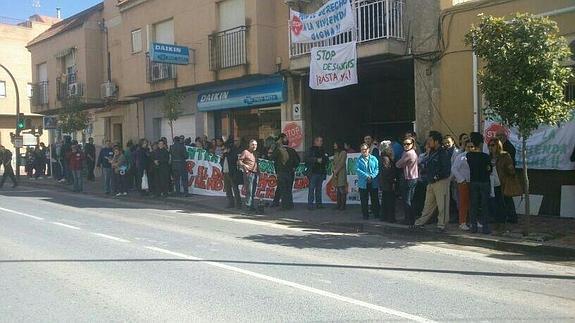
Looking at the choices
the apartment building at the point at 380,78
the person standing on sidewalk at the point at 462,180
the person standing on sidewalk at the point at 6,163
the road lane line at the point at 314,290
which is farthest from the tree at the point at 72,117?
the person standing on sidewalk at the point at 462,180

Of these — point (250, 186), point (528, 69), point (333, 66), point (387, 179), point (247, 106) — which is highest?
point (333, 66)

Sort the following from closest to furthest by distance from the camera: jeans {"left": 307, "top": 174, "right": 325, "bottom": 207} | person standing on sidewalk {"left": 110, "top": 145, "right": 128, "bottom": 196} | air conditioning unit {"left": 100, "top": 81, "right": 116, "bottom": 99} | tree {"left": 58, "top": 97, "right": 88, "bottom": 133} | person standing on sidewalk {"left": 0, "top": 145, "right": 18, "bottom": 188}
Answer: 1. jeans {"left": 307, "top": 174, "right": 325, "bottom": 207}
2. person standing on sidewalk {"left": 110, "top": 145, "right": 128, "bottom": 196}
3. person standing on sidewalk {"left": 0, "top": 145, "right": 18, "bottom": 188}
4. tree {"left": 58, "top": 97, "right": 88, "bottom": 133}
5. air conditioning unit {"left": 100, "top": 81, "right": 116, "bottom": 99}

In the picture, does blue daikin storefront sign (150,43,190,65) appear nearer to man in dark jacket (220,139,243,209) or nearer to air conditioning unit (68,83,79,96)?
man in dark jacket (220,139,243,209)

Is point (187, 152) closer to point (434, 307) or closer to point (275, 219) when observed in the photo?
point (275, 219)

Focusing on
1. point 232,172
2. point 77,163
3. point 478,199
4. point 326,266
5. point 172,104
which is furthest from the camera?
point 77,163

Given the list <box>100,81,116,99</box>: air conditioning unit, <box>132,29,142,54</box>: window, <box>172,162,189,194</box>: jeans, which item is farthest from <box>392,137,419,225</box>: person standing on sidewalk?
<box>100,81,116,99</box>: air conditioning unit

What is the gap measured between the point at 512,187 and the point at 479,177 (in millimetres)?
592

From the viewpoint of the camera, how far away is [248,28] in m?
17.2

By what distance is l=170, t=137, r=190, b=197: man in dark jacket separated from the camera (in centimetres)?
1667

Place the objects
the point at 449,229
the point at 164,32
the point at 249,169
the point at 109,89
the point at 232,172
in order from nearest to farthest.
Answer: the point at 449,229 < the point at 249,169 < the point at 232,172 < the point at 164,32 < the point at 109,89

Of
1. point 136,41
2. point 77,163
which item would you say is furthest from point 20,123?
point 77,163

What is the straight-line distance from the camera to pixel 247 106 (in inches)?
726

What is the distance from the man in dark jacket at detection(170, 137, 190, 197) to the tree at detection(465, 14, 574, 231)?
10.0 metres

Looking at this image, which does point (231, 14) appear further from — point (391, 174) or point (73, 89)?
point (73, 89)
